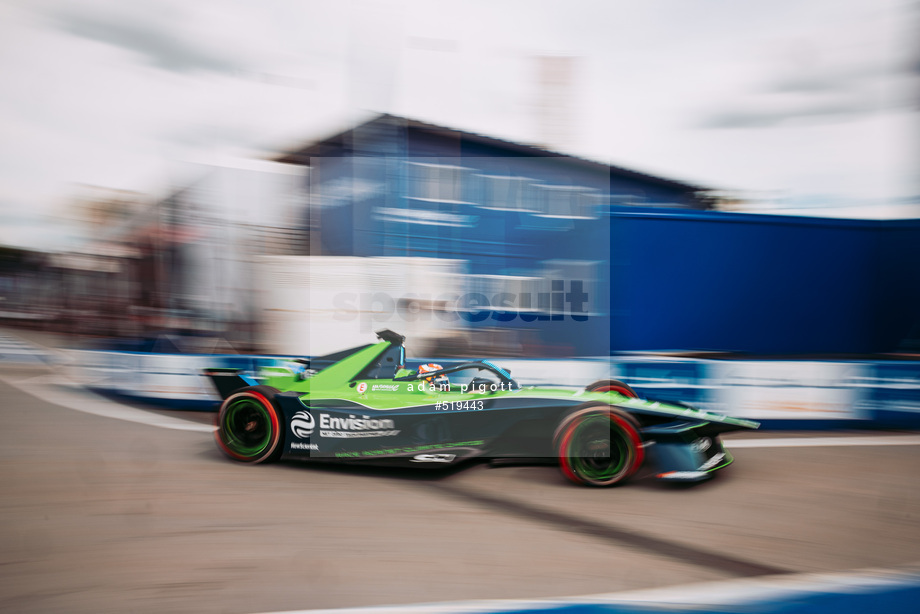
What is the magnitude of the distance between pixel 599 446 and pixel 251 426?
2.69 m

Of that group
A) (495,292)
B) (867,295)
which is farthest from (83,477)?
(867,295)

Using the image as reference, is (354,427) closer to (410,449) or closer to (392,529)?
(410,449)

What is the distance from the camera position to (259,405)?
448 cm

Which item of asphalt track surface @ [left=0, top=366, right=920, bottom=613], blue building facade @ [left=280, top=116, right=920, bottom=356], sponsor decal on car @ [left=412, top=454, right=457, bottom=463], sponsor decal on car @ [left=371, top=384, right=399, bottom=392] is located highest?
blue building facade @ [left=280, top=116, right=920, bottom=356]

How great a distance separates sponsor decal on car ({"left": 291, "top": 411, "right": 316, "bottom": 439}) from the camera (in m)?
4.40

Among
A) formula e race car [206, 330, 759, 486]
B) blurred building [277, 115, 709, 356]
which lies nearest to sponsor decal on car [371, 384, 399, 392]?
formula e race car [206, 330, 759, 486]

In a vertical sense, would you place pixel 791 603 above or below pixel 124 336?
below

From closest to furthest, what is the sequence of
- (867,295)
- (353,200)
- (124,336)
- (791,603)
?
(791,603)
(353,200)
(867,295)
(124,336)

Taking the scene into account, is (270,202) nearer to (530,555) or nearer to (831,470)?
(530,555)

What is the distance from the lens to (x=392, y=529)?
326cm

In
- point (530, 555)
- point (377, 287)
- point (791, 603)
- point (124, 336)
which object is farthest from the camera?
point (124, 336)

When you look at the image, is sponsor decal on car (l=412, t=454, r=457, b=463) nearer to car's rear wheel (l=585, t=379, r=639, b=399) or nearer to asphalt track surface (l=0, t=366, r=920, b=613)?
asphalt track surface (l=0, t=366, r=920, b=613)

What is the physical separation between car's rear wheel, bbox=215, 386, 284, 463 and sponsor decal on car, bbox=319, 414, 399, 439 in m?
0.39

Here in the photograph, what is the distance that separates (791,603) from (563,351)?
161 inches
